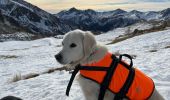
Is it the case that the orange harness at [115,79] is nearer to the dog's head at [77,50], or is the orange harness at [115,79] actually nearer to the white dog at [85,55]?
the white dog at [85,55]

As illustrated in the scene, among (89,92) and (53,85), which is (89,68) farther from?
(53,85)

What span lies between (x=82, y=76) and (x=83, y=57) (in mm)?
438

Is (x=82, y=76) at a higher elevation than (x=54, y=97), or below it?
higher

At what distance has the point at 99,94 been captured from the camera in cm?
724

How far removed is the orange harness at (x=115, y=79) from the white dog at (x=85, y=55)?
0.09 meters

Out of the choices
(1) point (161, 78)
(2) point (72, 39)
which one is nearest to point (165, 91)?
(1) point (161, 78)

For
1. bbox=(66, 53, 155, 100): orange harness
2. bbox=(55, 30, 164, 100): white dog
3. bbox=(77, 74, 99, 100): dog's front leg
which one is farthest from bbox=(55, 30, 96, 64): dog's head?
bbox=(77, 74, 99, 100): dog's front leg

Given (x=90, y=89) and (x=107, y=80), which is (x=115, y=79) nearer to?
(x=107, y=80)

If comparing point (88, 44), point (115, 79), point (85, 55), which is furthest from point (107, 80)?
point (88, 44)

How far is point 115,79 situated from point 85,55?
80 centimetres

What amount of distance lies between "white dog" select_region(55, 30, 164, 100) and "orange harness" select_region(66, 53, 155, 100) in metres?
0.09

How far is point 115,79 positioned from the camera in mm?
7406

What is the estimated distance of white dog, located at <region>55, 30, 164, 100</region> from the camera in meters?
7.25

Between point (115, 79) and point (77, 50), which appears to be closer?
point (77, 50)
